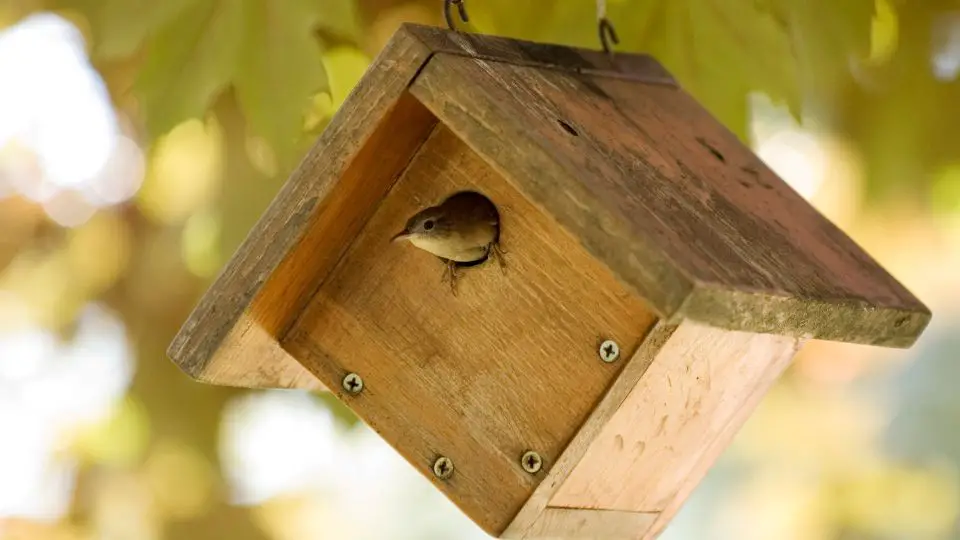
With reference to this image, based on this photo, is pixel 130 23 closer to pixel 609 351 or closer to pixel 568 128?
pixel 568 128

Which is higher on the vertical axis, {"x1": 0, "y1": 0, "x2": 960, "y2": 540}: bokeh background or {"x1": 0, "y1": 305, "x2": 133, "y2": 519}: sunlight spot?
{"x1": 0, "y1": 0, "x2": 960, "y2": 540}: bokeh background

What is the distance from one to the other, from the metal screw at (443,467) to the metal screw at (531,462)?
10 cm

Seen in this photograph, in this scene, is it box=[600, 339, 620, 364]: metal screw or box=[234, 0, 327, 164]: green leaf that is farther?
box=[234, 0, 327, 164]: green leaf

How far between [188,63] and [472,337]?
0.76 m

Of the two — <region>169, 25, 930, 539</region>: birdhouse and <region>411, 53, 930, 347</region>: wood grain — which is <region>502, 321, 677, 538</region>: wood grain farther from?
<region>411, 53, 930, 347</region>: wood grain

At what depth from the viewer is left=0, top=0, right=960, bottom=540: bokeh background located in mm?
2145

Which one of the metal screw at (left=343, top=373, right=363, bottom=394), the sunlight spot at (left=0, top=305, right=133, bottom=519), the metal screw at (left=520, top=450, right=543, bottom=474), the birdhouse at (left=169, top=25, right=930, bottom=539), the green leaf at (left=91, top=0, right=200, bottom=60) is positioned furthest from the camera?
the sunlight spot at (left=0, top=305, right=133, bottom=519)

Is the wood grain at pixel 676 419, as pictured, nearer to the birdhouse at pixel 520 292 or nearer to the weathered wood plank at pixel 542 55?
the birdhouse at pixel 520 292

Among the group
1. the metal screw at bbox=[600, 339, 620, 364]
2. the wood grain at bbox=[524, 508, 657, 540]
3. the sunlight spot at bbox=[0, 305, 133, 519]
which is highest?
the metal screw at bbox=[600, 339, 620, 364]

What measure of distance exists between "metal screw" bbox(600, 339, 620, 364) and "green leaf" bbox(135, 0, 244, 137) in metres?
0.84

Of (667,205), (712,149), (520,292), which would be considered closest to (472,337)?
(520,292)

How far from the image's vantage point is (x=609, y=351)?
1562mm

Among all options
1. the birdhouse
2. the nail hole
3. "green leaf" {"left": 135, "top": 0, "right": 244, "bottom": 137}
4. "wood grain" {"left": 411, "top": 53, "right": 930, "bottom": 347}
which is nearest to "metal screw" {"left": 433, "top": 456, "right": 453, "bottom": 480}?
the birdhouse

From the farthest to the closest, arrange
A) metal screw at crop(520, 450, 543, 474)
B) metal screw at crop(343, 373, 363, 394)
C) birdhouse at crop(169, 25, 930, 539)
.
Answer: metal screw at crop(343, 373, 363, 394)
metal screw at crop(520, 450, 543, 474)
birdhouse at crop(169, 25, 930, 539)
